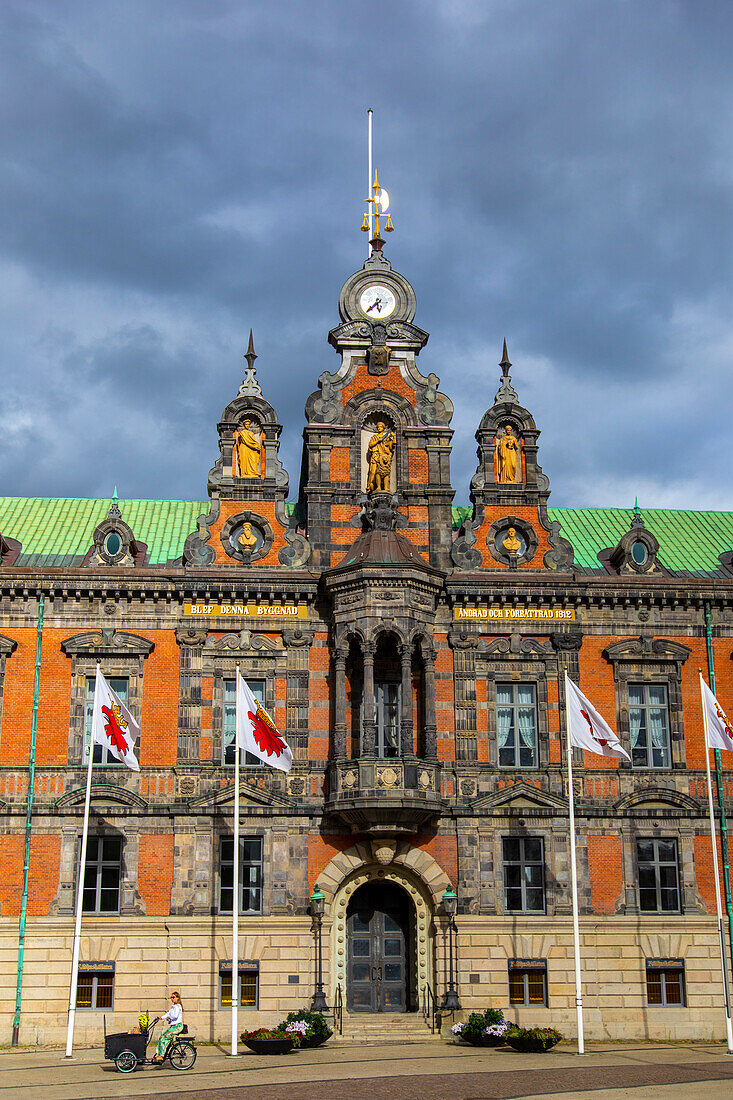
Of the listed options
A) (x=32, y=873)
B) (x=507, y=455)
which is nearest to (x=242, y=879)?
(x=32, y=873)

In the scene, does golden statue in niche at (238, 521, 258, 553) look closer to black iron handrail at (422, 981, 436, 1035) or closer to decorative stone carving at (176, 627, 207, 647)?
decorative stone carving at (176, 627, 207, 647)

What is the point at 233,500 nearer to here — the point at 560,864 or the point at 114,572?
the point at 114,572

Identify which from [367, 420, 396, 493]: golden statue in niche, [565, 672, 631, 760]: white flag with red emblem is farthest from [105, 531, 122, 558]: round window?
[565, 672, 631, 760]: white flag with red emblem

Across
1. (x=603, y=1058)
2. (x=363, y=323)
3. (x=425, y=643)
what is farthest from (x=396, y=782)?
(x=363, y=323)

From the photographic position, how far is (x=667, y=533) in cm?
4403

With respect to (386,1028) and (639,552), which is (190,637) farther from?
(639,552)

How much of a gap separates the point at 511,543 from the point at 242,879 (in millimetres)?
13659

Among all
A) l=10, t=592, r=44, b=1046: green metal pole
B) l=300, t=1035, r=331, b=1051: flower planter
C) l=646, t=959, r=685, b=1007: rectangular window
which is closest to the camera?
l=300, t=1035, r=331, b=1051: flower planter

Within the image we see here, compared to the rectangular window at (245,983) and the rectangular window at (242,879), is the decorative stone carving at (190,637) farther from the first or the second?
the rectangular window at (245,983)

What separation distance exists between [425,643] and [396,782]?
4.46 metres

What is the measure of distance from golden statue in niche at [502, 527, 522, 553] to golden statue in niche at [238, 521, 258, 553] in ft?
26.9

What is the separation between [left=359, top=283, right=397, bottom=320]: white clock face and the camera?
42.0m

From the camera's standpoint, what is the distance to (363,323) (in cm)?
4141

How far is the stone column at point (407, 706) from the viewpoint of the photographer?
3591 cm
